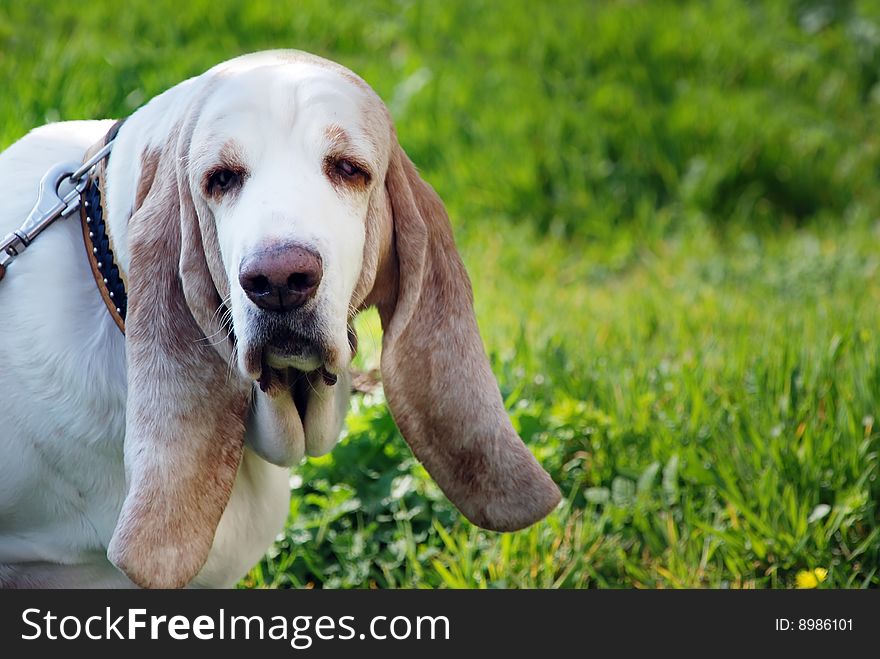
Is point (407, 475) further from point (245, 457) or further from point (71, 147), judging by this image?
point (71, 147)

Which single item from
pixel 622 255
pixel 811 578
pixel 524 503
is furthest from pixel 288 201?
pixel 622 255

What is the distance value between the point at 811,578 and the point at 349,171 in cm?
184

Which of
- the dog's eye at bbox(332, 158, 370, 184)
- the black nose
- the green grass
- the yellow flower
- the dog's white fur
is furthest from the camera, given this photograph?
the green grass

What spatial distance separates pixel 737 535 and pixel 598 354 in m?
1.05

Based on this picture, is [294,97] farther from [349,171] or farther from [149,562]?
[149,562]

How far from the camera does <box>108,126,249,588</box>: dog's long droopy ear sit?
2.34 m

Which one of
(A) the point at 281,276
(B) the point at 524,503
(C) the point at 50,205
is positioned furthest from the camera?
Answer: (B) the point at 524,503

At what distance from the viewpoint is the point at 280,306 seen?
7.00 ft

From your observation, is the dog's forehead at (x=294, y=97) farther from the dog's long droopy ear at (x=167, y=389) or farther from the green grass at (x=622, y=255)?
the green grass at (x=622, y=255)

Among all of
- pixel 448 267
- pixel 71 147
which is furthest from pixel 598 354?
pixel 71 147

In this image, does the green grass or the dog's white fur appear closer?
the dog's white fur

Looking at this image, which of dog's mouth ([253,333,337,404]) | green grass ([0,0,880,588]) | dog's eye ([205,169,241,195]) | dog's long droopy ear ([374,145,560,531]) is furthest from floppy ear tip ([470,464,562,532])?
dog's eye ([205,169,241,195])

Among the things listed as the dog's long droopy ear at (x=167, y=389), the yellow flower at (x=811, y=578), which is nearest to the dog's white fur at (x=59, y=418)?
the dog's long droopy ear at (x=167, y=389)

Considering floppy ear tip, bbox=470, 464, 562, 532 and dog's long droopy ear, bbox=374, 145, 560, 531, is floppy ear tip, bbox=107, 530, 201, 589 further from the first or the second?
floppy ear tip, bbox=470, 464, 562, 532
